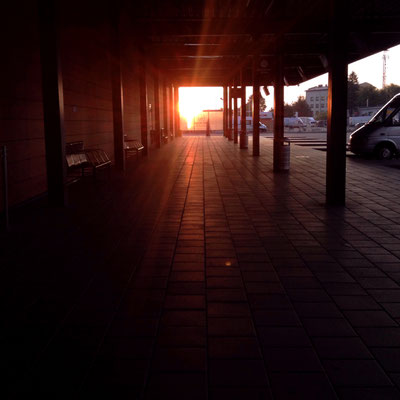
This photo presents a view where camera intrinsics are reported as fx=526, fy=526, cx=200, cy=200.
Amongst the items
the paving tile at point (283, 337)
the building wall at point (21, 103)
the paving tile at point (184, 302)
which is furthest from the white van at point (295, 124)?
the paving tile at point (283, 337)

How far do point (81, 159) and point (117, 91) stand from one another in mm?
3368

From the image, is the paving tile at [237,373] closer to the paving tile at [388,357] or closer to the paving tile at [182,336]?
the paving tile at [182,336]

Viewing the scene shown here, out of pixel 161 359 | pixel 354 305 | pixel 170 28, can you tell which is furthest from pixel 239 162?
pixel 161 359

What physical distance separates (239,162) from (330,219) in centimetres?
818

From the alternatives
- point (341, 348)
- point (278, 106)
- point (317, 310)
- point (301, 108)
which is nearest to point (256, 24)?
point (278, 106)

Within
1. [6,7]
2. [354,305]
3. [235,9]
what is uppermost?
[235,9]

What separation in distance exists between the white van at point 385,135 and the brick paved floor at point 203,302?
879cm

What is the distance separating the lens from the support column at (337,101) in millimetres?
7602

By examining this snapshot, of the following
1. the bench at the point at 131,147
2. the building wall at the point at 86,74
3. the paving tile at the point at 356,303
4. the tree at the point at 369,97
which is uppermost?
the tree at the point at 369,97

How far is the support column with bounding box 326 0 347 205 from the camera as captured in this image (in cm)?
760

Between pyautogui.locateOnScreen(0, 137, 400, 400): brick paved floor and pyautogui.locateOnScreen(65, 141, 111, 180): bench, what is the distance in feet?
5.60

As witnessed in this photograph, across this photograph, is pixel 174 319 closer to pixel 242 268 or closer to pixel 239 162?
pixel 242 268

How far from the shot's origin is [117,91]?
12.7m

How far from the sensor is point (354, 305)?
Result: 3.64m
